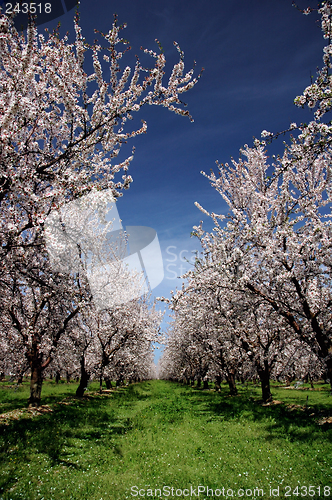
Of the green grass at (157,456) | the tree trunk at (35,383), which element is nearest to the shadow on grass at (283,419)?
the green grass at (157,456)

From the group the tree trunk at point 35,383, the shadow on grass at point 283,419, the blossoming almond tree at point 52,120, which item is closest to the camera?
the blossoming almond tree at point 52,120

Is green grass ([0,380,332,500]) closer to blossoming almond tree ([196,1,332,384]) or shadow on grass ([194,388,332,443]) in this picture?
shadow on grass ([194,388,332,443])

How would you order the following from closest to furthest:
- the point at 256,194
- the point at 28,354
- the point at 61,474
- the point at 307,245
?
the point at 61,474 < the point at 307,245 < the point at 256,194 < the point at 28,354

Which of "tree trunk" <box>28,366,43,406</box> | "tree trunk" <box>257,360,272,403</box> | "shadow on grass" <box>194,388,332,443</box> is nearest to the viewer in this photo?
"shadow on grass" <box>194,388,332,443</box>

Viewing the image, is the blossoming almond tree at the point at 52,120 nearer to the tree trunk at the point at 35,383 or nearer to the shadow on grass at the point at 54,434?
the shadow on grass at the point at 54,434

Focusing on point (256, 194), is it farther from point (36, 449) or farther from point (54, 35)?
point (36, 449)

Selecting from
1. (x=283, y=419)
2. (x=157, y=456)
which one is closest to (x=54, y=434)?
(x=157, y=456)

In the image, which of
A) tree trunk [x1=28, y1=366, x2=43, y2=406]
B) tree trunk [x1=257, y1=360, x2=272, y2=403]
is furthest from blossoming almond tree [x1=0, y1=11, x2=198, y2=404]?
tree trunk [x1=257, y1=360, x2=272, y2=403]

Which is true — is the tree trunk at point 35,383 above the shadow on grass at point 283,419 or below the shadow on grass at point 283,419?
above

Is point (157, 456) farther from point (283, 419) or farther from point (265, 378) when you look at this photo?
point (265, 378)

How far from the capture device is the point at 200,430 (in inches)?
409

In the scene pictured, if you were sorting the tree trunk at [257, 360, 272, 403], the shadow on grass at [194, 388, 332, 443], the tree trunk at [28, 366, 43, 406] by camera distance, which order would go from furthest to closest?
1. the tree trunk at [257, 360, 272, 403]
2. the tree trunk at [28, 366, 43, 406]
3. the shadow on grass at [194, 388, 332, 443]

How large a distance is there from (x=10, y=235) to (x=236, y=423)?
468 inches

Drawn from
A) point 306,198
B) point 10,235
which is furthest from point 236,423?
point 10,235
